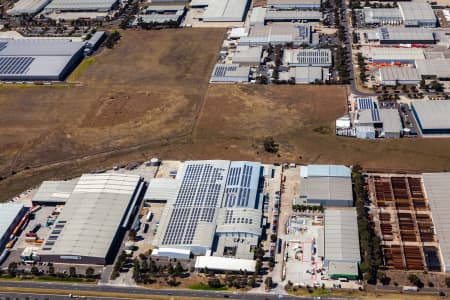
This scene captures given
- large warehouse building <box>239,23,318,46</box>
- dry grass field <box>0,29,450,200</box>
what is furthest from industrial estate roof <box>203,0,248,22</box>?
dry grass field <box>0,29,450,200</box>

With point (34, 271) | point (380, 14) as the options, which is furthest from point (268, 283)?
point (380, 14)

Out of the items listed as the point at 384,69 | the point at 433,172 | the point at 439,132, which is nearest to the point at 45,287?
the point at 433,172

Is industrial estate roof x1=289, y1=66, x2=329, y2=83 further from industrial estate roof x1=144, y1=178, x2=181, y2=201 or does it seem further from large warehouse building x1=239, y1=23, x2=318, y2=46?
industrial estate roof x1=144, y1=178, x2=181, y2=201

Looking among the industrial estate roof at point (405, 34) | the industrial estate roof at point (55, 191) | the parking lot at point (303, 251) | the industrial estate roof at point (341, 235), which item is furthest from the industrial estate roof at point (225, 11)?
the industrial estate roof at point (341, 235)

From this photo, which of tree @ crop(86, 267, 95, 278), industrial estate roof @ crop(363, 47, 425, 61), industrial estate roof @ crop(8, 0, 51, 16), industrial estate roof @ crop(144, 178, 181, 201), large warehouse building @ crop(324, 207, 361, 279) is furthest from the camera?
industrial estate roof @ crop(8, 0, 51, 16)

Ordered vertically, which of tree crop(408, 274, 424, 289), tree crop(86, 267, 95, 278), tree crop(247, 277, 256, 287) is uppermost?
tree crop(408, 274, 424, 289)
